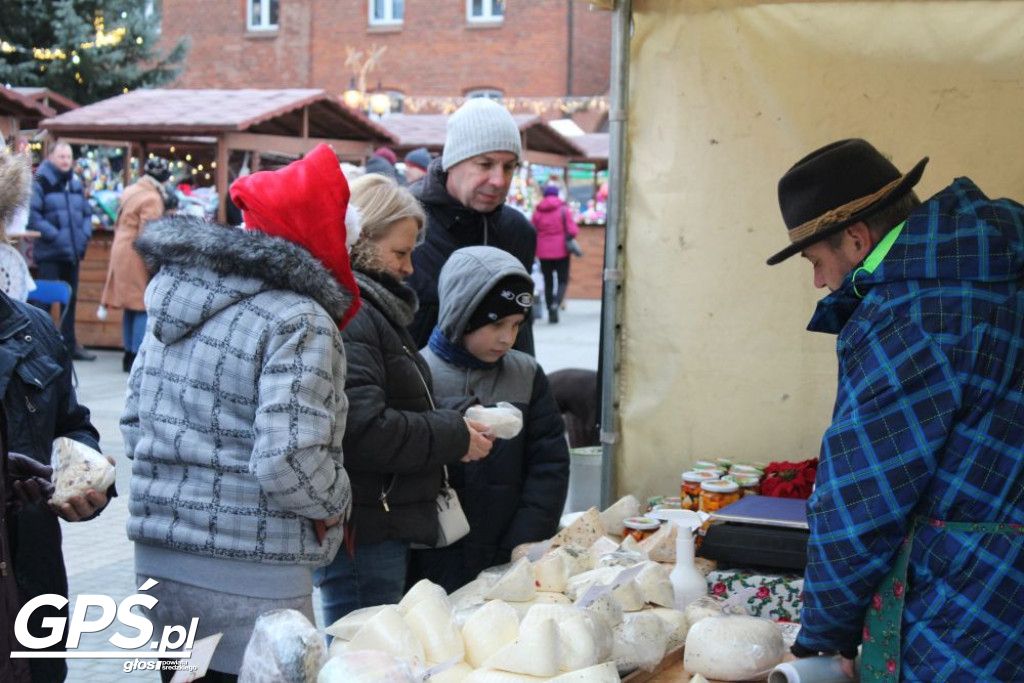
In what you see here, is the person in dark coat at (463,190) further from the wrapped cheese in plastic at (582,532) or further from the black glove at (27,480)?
the black glove at (27,480)

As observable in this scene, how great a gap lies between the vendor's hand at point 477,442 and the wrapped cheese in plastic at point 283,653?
104 centimetres

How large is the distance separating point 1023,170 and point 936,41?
51 centimetres

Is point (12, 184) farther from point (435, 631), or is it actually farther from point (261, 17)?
point (261, 17)

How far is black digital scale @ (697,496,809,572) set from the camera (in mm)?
3031

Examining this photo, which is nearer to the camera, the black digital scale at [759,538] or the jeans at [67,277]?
the black digital scale at [759,538]

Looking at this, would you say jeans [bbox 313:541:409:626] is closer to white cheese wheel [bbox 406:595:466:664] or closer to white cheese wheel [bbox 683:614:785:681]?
white cheese wheel [bbox 406:595:466:664]

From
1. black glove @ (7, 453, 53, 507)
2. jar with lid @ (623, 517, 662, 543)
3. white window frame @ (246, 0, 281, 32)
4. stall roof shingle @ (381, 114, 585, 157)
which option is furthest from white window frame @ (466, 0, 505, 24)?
black glove @ (7, 453, 53, 507)

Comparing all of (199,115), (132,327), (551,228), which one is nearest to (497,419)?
(132,327)

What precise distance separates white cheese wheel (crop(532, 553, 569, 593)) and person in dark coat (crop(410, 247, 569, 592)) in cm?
58

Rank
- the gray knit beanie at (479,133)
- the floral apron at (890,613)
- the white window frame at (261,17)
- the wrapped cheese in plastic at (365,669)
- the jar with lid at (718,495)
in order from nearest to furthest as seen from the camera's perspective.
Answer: the wrapped cheese in plastic at (365,669) < the floral apron at (890,613) < the jar with lid at (718,495) < the gray knit beanie at (479,133) < the white window frame at (261,17)

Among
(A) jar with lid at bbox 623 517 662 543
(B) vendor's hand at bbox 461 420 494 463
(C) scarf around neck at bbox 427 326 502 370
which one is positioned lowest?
(A) jar with lid at bbox 623 517 662 543

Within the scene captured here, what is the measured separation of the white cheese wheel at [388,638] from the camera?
2.26 meters

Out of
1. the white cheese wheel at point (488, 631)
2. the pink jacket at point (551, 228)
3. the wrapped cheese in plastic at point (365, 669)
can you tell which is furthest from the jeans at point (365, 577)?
the pink jacket at point (551, 228)

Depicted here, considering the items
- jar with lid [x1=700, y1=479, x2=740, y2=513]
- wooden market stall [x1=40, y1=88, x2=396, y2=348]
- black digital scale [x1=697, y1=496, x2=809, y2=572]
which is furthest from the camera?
wooden market stall [x1=40, y1=88, x2=396, y2=348]
